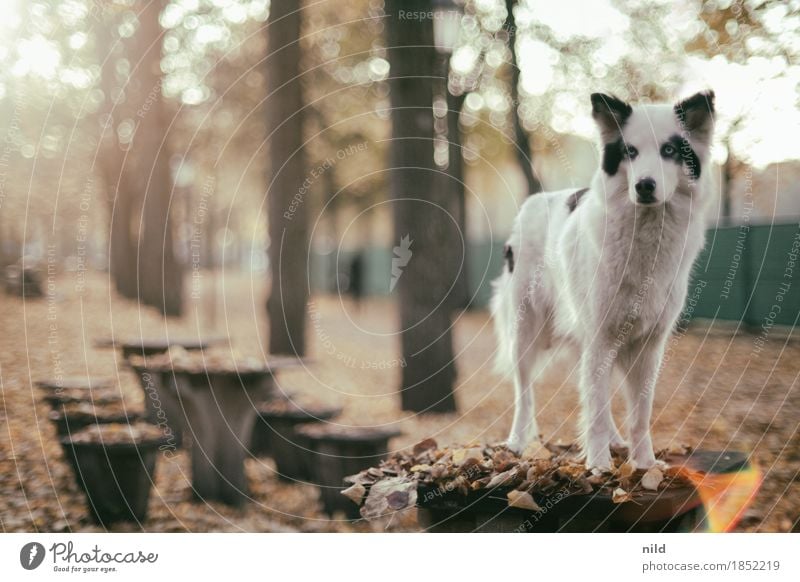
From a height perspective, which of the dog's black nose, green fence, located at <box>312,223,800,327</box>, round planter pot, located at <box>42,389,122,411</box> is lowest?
round planter pot, located at <box>42,389,122,411</box>

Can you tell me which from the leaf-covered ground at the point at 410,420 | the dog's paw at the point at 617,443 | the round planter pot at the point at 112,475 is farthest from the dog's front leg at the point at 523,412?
the round planter pot at the point at 112,475

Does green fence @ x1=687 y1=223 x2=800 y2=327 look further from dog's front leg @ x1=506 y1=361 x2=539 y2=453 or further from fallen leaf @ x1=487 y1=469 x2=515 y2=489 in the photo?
fallen leaf @ x1=487 y1=469 x2=515 y2=489

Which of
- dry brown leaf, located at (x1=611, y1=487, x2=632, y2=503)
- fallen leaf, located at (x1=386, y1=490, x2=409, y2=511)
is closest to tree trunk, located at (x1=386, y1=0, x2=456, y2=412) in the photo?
fallen leaf, located at (x1=386, y1=490, x2=409, y2=511)

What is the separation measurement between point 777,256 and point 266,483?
5220 mm

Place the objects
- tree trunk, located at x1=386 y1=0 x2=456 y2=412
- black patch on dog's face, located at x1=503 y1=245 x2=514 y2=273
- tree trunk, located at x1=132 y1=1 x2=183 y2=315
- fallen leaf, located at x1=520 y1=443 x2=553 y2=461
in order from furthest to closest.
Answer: tree trunk, located at x1=132 y1=1 x2=183 y2=315, tree trunk, located at x1=386 y1=0 x2=456 y2=412, black patch on dog's face, located at x1=503 y1=245 x2=514 y2=273, fallen leaf, located at x1=520 y1=443 x2=553 y2=461

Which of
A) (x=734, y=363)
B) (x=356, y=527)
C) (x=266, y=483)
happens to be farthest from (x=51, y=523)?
(x=734, y=363)

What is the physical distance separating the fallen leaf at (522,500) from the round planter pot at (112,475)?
2680 millimetres

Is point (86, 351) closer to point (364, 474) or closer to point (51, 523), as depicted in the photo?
point (51, 523)

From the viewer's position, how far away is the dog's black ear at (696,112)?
4.06 metres

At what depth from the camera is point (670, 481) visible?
13.0 feet

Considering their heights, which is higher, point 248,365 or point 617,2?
point 617,2

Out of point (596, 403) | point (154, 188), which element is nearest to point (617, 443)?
point (596, 403)

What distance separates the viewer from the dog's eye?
161 inches

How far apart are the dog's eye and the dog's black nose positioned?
0.17 metres
